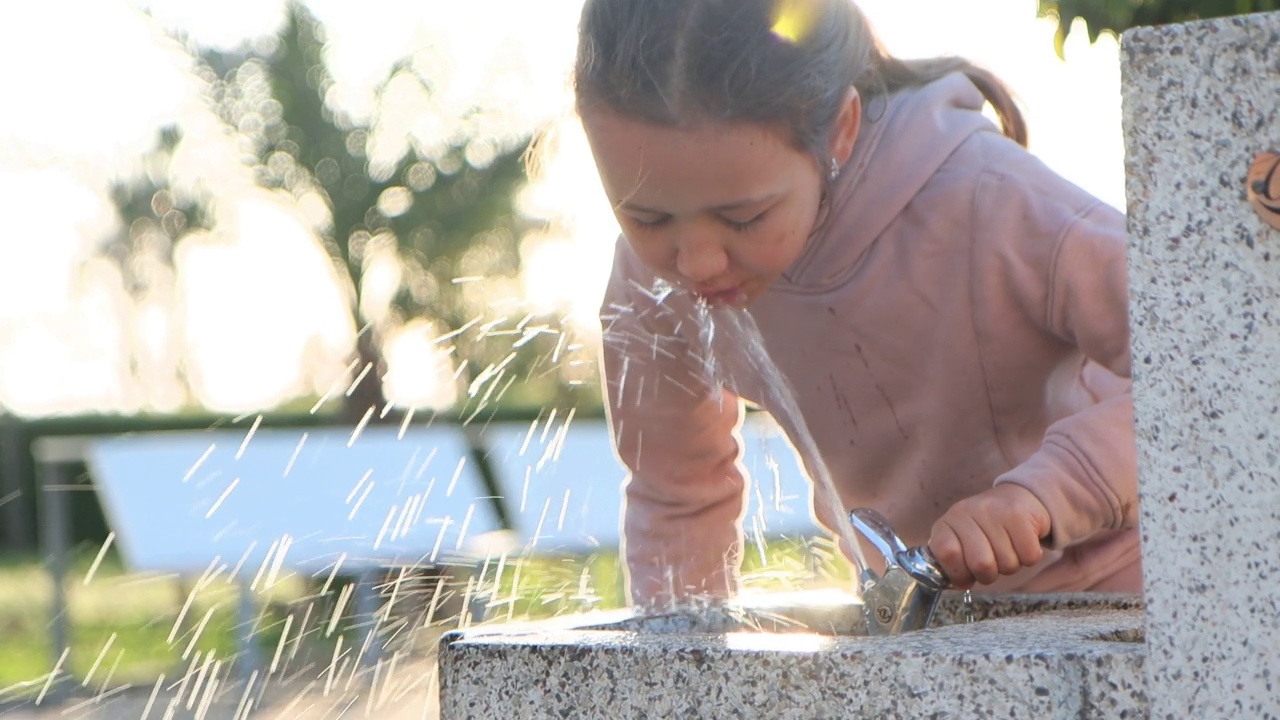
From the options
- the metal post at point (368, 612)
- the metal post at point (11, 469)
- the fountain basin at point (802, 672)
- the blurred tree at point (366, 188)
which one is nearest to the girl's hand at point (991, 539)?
the fountain basin at point (802, 672)

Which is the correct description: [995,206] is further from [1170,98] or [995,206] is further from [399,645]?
[399,645]

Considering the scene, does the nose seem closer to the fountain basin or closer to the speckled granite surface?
the fountain basin

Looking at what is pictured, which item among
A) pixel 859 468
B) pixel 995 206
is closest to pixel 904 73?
pixel 995 206

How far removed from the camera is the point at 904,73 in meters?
2.70

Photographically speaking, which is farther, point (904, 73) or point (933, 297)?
point (904, 73)

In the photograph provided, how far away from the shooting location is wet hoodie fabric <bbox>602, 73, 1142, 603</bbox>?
7.56 feet

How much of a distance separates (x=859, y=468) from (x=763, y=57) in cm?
70

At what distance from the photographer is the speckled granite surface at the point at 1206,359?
1187 millimetres

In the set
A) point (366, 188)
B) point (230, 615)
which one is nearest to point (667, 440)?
point (230, 615)

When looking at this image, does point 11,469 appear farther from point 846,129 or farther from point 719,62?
point 719,62

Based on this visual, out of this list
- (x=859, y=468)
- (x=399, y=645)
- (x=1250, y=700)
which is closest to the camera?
(x=1250, y=700)

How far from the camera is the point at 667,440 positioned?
8.75 ft

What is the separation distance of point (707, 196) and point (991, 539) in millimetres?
596

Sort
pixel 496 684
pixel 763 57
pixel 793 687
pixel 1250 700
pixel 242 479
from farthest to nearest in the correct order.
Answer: pixel 242 479, pixel 763 57, pixel 496 684, pixel 793 687, pixel 1250 700
